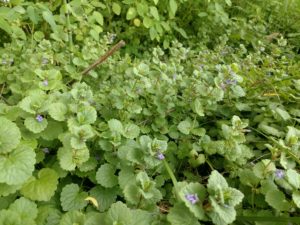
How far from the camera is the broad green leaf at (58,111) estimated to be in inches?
47.8

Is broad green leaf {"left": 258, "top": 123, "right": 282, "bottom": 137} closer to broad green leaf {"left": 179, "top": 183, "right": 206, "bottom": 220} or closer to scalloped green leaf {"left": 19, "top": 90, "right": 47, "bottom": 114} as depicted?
broad green leaf {"left": 179, "top": 183, "right": 206, "bottom": 220}

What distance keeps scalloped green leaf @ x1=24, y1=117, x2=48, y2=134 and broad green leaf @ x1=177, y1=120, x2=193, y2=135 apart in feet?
Answer: 1.81

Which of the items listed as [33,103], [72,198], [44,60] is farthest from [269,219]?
[44,60]

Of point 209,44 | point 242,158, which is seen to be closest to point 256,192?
point 242,158

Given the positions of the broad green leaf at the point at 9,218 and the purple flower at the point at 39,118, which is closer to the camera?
the broad green leaf at the point at 9,218

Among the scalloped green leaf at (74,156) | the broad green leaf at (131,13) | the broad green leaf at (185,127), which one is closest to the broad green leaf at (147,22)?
the broad green leaf at (131,13)

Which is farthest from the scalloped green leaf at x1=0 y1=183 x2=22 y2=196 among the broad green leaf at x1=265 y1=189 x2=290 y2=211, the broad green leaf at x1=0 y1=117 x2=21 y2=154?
the broad green leaf at x1=265 y1=189 x2=290 y2=211

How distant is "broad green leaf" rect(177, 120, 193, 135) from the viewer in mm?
1432

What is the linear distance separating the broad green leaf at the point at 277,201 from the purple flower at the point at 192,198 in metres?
0.33

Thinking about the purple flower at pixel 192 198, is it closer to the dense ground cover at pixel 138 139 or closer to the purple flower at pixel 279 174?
the dense ground cover at pixel 138 139

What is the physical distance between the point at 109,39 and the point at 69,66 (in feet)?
1.23

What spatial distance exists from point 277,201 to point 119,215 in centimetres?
55

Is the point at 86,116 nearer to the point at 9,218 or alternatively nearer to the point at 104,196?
the point at 104,196

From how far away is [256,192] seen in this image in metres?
1.24
